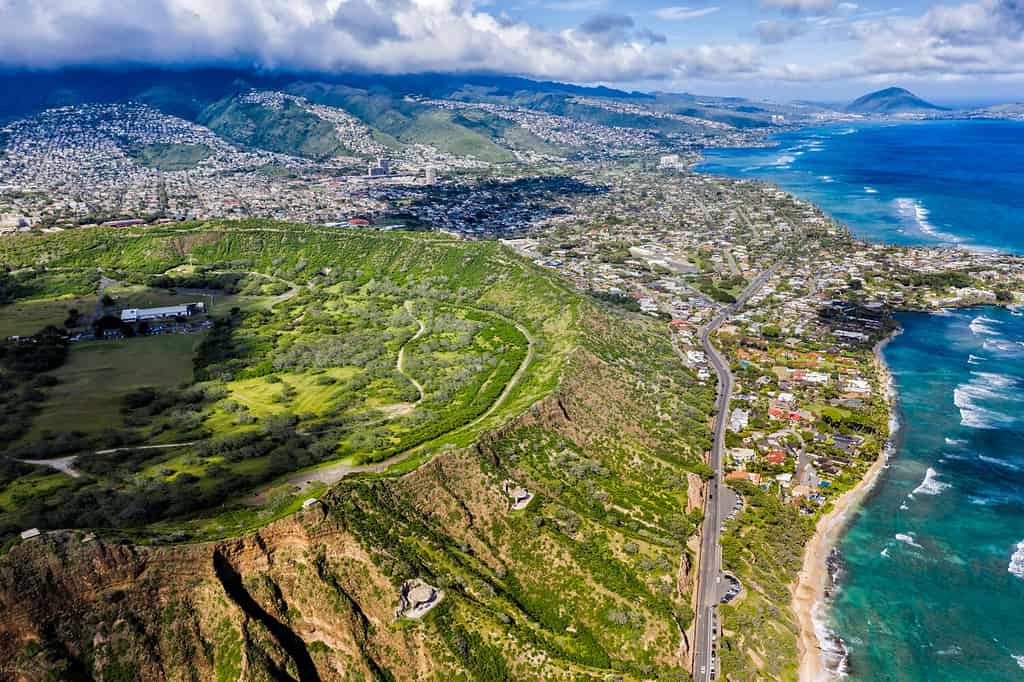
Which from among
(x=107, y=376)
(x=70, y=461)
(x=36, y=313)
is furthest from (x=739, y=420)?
(x=36, y=313)

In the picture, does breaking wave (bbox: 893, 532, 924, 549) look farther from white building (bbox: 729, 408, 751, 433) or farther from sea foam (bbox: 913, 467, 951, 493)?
→ white building (bbox: 729, 408, 751, 433)

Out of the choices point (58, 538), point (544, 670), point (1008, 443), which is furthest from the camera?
point (1008, 443)

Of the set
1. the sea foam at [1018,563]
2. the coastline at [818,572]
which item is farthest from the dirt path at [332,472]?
the sea foam at [1018,563]

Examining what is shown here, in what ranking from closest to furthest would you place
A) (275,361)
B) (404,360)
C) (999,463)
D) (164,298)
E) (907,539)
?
(907,539)
(999,463)
(275,361)
(404,360)
(164,298)

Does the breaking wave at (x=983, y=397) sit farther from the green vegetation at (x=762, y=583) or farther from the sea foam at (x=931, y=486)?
the green vegetation at (x=762, y=583)

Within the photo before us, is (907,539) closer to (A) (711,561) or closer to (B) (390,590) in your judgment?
(A) (711,561)

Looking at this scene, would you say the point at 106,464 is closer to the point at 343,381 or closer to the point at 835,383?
the point at 343,381

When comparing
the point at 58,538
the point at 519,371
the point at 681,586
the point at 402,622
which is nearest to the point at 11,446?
the point at 58,538
